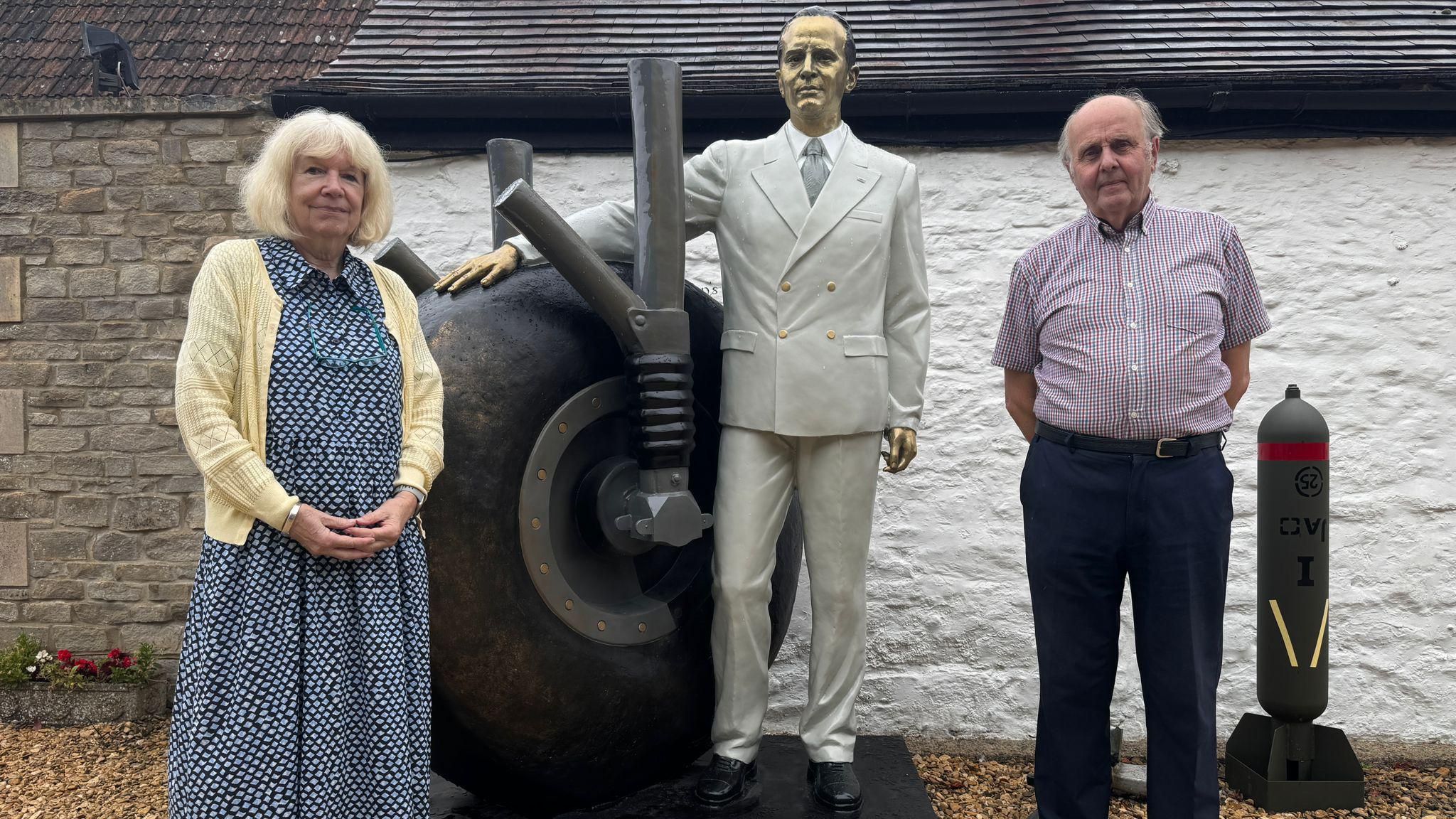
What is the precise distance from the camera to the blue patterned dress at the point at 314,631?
1924 mm

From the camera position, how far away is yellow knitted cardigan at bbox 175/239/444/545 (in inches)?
75.1

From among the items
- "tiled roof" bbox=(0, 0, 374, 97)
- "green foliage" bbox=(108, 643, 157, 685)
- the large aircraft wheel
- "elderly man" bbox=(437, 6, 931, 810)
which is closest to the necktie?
"elderly man" bbox=(437, 6, 931, 810)

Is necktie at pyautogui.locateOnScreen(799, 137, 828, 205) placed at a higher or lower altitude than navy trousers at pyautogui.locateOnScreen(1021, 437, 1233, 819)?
higher

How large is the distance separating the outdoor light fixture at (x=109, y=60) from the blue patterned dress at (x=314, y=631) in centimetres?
434

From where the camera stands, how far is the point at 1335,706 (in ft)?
14.8

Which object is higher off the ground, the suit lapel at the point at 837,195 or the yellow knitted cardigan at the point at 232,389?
the suit lapel at the point at 837,195

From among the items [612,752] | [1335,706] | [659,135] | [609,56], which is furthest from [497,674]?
[1335,706]

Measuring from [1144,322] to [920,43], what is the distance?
113 inches

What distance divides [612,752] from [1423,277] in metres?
4.01

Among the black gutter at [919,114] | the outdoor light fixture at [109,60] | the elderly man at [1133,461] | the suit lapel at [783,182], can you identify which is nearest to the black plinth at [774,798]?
the elderly man at [1133,461]

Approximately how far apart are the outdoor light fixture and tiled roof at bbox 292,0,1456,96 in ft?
4.51

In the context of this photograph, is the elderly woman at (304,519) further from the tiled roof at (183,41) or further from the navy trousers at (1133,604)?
the tiled roof at (183,41)

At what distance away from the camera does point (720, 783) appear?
2711 mm

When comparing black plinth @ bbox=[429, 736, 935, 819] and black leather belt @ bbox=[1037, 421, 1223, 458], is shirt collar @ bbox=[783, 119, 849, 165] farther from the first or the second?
black plinth @ bbox=[429, 736, 935, 819]
